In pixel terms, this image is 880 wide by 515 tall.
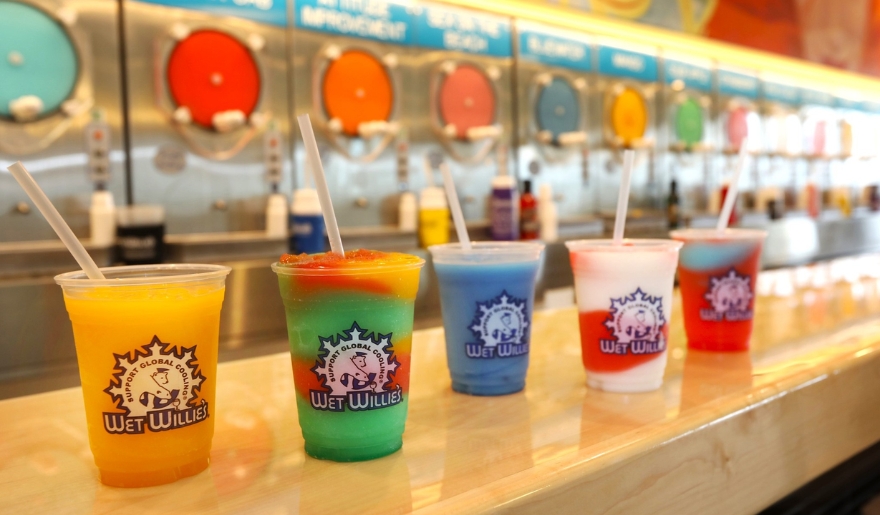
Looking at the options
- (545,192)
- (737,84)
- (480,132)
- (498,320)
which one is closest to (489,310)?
(498,320)

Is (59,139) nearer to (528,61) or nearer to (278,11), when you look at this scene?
(278,11)

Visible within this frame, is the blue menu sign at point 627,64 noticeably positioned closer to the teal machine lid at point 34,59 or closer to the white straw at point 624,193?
the teal machine lid at point 34,59

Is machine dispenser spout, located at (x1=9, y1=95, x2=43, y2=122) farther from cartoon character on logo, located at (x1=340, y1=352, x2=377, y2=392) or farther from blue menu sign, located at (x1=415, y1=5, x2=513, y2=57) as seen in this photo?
cartoon character on logo, located at (x1=340, y1=352, x2=377, y2=392)

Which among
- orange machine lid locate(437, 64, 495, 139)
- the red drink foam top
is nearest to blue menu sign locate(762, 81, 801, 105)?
orange machine lid locate(437, 64, 495, 139)

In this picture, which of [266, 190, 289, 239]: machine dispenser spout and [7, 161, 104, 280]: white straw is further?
[266, 190, 289, 239]: machine dispenser spout

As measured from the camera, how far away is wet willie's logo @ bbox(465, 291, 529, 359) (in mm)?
869

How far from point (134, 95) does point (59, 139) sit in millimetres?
310

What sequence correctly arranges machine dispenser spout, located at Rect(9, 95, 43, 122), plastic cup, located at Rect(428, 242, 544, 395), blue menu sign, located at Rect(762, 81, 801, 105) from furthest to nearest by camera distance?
blue menu sign, located at Rect(762, 81, 801, 105), machine dispenser spout, located at Rect(9, 95, 43, 122), plastic cup, located at Rect(428, 242, 544, 395)

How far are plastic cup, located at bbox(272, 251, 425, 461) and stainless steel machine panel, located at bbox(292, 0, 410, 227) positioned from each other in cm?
237

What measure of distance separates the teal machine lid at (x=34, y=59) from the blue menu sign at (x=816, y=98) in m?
5.44

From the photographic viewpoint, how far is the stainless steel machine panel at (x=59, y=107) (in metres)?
2.34

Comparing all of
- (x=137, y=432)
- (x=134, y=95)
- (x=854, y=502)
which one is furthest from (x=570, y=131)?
(x=137, y=432)

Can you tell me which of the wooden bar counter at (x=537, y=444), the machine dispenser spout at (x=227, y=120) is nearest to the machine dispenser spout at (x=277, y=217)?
the machine dispenser spout at (x=227, y=120)

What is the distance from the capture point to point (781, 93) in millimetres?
5598
